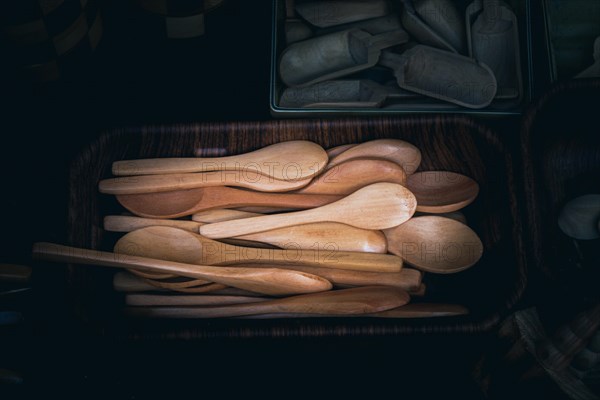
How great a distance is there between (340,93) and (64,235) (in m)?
0.45

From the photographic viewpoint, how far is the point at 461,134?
82 centimetres

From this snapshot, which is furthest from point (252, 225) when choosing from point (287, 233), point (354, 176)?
point (354, 176)

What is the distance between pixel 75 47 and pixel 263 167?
1.01 feet

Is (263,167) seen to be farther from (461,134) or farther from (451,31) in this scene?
(451,31)

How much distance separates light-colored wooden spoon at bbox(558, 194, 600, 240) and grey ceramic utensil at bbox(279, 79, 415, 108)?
0.88 ft

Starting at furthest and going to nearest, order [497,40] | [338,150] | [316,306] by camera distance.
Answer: [497,40]
[338,150]
[316,306]

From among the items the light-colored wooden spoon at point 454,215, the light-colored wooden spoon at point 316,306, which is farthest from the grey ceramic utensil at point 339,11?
the light-colored wooden spoon at point 316,306

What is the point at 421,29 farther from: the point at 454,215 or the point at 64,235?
the point at 64,235

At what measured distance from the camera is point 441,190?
830 millimetres

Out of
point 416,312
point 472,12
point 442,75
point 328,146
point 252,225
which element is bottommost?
point 416,312

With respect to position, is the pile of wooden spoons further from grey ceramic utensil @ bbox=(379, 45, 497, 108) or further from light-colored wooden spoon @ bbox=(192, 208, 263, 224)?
grey ceramic utensil @ bbox=(379, 45, 497, 108)

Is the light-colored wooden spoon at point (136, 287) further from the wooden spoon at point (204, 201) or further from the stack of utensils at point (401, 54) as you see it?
the stack of utensils at point (401, 54)

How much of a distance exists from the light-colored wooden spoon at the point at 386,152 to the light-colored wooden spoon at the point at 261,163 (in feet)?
0.12

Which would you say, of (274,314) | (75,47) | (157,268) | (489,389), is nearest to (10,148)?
(75,47)
